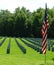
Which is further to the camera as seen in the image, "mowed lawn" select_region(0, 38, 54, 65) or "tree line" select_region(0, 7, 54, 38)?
"tree line" select_region(0, 7, 54, 38)

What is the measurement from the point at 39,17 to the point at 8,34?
1426 cm

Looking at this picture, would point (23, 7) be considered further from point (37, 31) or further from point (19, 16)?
point (37, 31)

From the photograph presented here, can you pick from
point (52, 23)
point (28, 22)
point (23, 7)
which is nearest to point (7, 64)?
point (52, 23)

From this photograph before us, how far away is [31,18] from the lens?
115 m

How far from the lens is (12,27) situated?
112 meters

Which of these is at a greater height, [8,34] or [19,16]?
[19,16]

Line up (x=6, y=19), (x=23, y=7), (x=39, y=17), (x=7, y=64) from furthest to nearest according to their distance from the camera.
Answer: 1. (x=23, y=7)
2. (x=6, y=19)
3. (x=39, y=17)
4. (x=7, y=64)

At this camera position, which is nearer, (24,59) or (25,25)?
(24,59)

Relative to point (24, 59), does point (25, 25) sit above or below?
below

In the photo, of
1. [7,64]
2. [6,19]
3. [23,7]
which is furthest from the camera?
[23,7]

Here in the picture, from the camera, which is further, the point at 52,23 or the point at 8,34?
the point at 8,34

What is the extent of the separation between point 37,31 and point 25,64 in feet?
277

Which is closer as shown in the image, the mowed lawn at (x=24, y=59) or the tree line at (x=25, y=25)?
the mowed lawn at (x=24, y=59)

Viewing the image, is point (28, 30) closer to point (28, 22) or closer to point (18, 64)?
point (28, 22)
